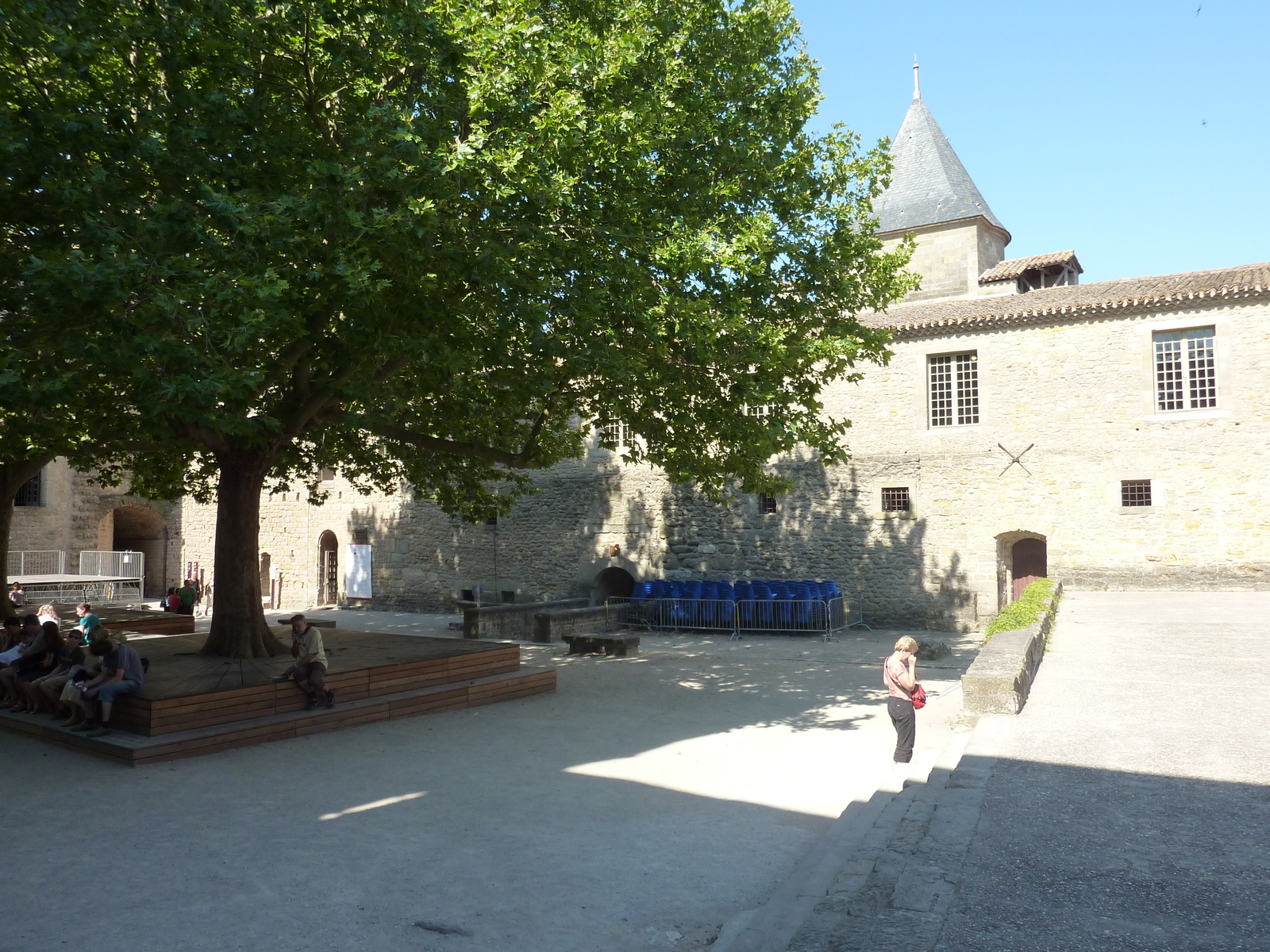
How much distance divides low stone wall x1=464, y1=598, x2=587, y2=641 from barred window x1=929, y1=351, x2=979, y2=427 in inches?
394

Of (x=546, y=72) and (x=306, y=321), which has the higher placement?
(x=546, y=72)

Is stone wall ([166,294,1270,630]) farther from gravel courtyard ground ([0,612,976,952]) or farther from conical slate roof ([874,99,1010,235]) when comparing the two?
gravel courtyard ground ([0,612,976,952])

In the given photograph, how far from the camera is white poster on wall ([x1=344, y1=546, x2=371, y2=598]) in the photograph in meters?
27.2

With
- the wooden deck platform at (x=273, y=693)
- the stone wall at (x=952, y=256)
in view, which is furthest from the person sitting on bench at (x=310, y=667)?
the stone wall at (x=952, y=256)

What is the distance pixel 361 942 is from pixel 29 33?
7132mm

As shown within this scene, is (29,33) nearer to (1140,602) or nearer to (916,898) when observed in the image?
(916,898)

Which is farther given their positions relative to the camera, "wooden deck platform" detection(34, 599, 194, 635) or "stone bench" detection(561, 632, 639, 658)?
"wooden deck platform" detection(34, 599, 194, 635)

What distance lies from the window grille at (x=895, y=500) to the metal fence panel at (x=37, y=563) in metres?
A: 23.9

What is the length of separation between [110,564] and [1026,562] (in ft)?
85.5

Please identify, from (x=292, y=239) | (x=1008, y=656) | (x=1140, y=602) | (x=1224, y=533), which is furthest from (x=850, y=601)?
(x=292, y=239)

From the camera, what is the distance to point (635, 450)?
12438mm

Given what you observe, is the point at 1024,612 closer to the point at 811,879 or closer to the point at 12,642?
the point at 811,879

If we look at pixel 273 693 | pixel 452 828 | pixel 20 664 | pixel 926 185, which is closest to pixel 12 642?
pixel 20 664

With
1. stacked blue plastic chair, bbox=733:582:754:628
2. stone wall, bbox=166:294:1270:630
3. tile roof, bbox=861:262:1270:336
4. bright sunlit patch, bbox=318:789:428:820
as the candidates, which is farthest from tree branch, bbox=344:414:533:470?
tile roof, bbox=861:262:1270:336
